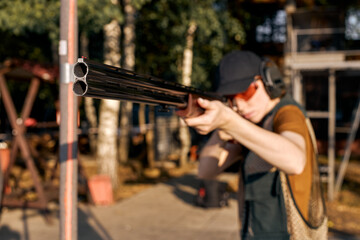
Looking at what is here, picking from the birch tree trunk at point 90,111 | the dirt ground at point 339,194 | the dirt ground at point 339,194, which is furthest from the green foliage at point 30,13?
the birch tree trunk at point 90,111

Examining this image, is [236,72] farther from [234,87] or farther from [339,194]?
[339,194]

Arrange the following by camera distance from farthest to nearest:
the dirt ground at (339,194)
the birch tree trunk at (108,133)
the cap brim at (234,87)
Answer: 1. the birch tree trunk at (108,133)
2. the dirt ground at (339,194)
3. the cap brim at (234,87)

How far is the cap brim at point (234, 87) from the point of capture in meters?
2.42

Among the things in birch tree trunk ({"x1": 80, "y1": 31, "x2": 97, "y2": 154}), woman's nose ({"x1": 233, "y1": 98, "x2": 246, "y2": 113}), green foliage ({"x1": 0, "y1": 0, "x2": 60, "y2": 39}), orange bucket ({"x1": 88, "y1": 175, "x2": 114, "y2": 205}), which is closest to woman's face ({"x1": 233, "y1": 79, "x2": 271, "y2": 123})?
woman's nose ({"x1": 233, "y1": 98, "x2": 246, "y2": 113})

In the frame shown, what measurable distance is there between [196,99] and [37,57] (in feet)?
58.0

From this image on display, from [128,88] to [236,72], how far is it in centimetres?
99

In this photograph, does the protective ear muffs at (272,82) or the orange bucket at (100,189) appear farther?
the orange bucket at (100,189)

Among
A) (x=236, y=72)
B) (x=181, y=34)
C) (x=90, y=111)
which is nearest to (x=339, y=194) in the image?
(x=181, y=34)

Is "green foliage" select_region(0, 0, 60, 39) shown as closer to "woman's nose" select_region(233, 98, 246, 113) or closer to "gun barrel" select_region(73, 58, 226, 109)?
"woman's nose" select_region(233, 98, 246, 113)

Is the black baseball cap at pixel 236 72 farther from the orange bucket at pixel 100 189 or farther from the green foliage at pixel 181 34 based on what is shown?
the green foliage at pixel 181 34

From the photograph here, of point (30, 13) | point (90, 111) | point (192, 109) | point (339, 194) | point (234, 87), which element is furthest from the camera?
point (90, 111)

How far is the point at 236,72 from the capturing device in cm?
247

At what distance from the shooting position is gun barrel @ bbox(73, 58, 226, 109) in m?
1.50

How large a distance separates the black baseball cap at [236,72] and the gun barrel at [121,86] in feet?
1.66
